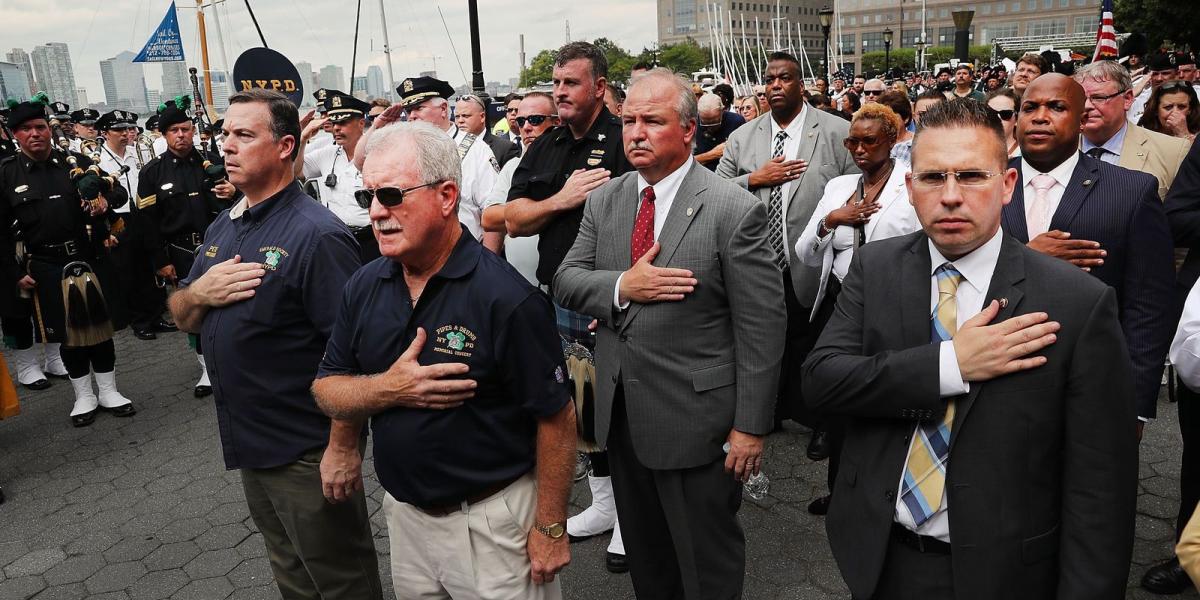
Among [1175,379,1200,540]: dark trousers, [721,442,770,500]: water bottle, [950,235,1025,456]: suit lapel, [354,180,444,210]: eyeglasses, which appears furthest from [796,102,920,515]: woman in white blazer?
[354,180,444,210]: eyeglasses

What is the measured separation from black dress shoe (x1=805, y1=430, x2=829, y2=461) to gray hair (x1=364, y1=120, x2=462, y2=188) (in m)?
3.60

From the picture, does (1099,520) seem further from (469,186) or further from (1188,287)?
(469,186)

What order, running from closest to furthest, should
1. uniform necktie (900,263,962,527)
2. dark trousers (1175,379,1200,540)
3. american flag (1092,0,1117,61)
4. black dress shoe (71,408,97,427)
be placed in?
uniform necktie (900,263,962,527)
dark trousers (1175,379,1200,540)
black dress shoe (71,408,97,427)
american flag (1092,0,1117,61)

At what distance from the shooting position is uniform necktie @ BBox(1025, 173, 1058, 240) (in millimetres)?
3271

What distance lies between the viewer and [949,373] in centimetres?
201

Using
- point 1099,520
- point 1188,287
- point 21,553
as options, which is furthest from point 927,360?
point 21,553

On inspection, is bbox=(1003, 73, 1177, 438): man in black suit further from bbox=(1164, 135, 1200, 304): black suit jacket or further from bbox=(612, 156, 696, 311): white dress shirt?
bbox=(612, 156, 696, 311): white dress shirt

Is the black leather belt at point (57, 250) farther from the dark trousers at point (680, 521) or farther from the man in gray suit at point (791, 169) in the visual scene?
the dark trousers at point (680, 521)

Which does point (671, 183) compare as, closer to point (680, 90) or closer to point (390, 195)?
point (680, 90)

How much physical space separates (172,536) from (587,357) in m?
2.83

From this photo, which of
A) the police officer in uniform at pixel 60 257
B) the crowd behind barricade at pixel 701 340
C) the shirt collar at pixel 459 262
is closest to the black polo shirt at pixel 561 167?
the crowd behind barricade at pixel 701 340

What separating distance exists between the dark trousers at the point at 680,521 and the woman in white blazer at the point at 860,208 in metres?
1.01

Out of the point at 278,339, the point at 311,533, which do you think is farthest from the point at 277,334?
the point at 311,533

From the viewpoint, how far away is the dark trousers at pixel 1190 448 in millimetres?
3659
